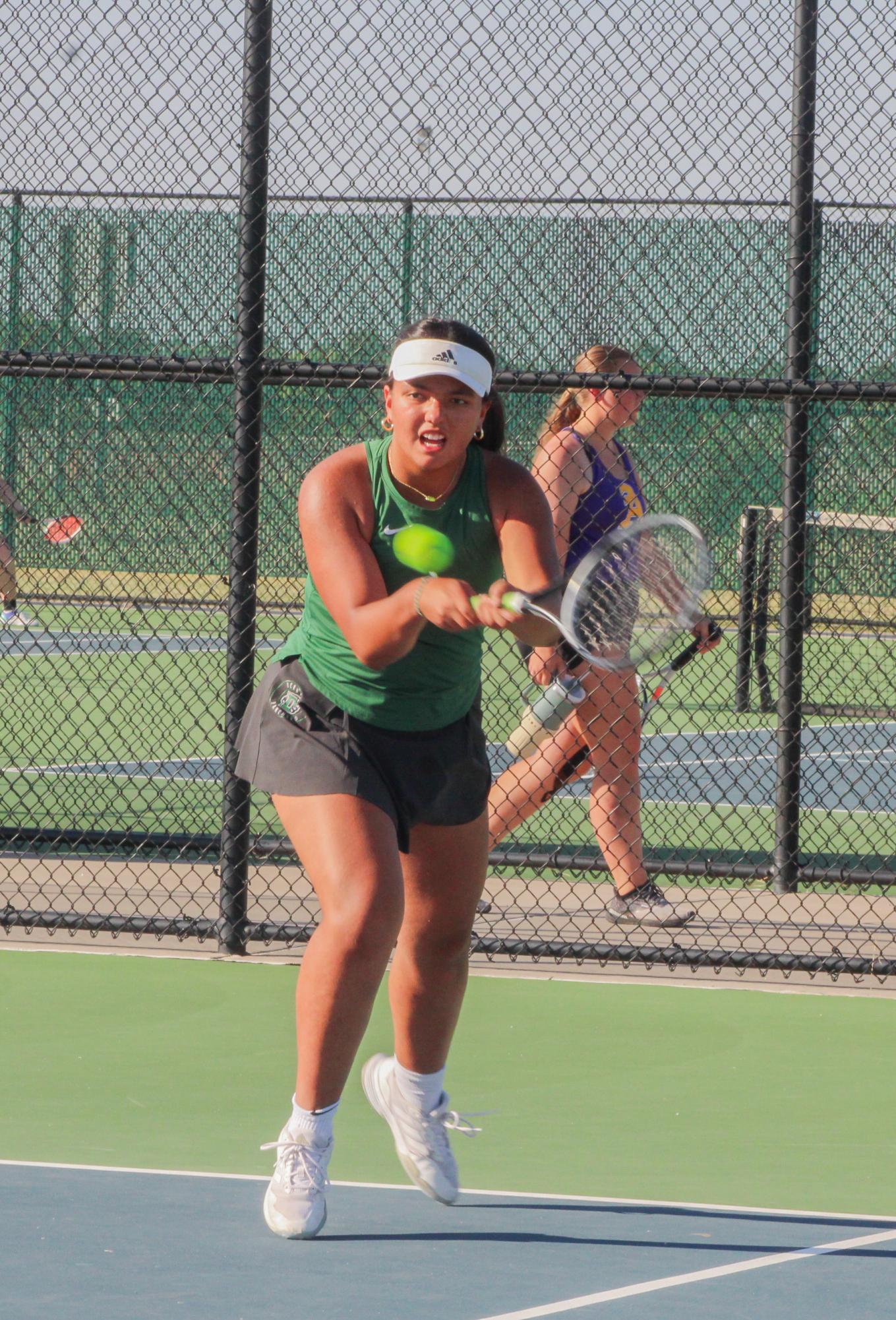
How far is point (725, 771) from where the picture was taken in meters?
9.46

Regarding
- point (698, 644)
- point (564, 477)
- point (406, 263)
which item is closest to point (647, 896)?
point (698, 644)

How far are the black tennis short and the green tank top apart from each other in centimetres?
3

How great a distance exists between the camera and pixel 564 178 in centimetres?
692

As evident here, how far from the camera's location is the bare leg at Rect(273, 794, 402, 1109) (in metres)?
3.94

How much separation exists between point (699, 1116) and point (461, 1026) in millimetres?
955

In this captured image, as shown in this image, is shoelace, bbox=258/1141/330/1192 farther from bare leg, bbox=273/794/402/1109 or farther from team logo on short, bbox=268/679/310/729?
team logo on short, bbox=268/679/310/729

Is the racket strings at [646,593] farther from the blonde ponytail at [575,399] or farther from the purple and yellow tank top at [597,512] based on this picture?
the blonde ponytail at [575,399]

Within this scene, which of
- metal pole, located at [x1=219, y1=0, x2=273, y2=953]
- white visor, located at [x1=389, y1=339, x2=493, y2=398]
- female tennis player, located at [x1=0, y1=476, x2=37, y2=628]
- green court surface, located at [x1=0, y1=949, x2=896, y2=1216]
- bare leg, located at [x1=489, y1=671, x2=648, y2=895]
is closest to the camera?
white visor, located at [x1=389, y1=339, x2=493, y2=398]

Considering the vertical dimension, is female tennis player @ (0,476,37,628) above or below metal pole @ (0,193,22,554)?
below

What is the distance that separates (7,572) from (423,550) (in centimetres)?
833

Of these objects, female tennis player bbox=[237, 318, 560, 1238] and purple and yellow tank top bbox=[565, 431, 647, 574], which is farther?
purple and yellow tank top bbox=[565, 431, 647, 574]

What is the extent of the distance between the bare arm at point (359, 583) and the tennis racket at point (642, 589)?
0.40m

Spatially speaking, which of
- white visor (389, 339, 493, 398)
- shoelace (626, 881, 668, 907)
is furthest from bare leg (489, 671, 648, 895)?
white visor (389, 339, 493, 398)

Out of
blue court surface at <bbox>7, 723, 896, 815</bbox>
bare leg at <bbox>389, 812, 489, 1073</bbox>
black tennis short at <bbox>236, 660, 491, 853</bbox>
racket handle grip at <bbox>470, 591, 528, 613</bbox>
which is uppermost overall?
racket handle grip at <bbox>470, 591, 528, 613</bbox>
